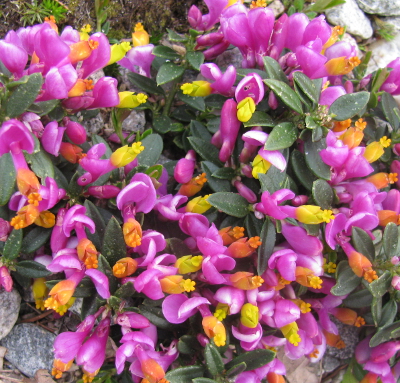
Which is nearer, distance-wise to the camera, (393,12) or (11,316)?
(11,316)

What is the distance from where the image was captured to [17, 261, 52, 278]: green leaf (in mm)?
1904

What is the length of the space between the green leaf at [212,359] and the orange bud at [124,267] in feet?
1.54

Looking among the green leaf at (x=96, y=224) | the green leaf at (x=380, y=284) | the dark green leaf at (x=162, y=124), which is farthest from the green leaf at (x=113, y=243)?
the green leaf at (x=380, y=284)

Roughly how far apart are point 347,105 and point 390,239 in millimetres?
690

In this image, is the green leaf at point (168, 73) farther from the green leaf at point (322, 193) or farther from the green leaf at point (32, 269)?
the green leaf at point (32, 269)

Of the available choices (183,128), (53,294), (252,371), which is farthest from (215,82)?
(252,371)

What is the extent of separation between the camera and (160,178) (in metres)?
2.16

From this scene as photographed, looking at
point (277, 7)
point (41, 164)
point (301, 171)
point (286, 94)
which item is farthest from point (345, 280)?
point (277, 7)

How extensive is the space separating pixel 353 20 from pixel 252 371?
255 cm

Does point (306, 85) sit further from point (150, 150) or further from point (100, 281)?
point (100, 281)

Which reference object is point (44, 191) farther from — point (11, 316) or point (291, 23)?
point (291, 23)

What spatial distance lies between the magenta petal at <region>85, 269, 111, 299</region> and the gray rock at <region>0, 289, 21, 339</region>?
645mm

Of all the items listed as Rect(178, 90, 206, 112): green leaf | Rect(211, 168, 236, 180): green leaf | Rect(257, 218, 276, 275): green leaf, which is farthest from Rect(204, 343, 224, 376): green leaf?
Rect(178, 90, 206, 112): green leaf

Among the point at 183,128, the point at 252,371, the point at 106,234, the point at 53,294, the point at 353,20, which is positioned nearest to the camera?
the point at 53,294
